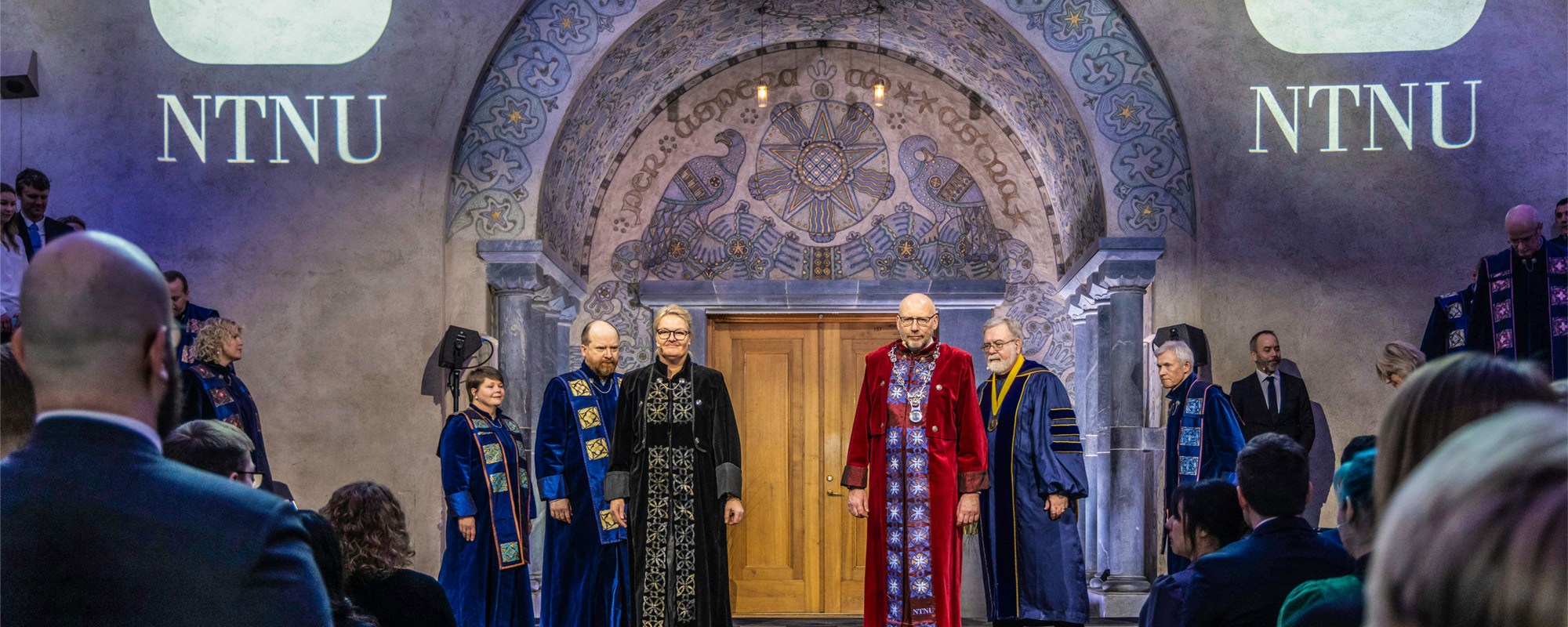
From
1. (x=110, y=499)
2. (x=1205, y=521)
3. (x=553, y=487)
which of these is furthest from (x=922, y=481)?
(x=110, y=499)

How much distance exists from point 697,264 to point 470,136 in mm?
2137

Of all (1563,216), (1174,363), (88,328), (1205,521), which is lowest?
(1205,521)

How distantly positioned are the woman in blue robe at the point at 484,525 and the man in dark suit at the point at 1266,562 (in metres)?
3.50

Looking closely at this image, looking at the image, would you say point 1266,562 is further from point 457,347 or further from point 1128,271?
point 457,347

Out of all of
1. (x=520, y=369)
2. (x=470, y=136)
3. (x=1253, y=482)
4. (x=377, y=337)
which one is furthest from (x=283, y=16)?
(x=1253, y=482)

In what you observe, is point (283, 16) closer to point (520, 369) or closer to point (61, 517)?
point (520, 369)

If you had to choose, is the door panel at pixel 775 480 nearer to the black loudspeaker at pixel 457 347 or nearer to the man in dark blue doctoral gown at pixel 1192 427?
the black loudspeaker at pixel 457 347

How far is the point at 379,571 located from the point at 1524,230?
4.97m

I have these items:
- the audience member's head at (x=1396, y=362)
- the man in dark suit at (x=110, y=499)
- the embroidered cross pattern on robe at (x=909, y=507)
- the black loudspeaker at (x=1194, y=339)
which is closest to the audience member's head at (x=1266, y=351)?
the black loudspeaker at (x=1194, y=339)

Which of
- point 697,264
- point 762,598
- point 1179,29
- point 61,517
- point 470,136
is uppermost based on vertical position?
point 1179,29

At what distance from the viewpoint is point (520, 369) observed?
6234mm

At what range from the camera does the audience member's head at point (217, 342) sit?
4.68 meters

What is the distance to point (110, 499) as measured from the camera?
1058 mm

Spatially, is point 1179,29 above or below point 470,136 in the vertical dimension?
above
